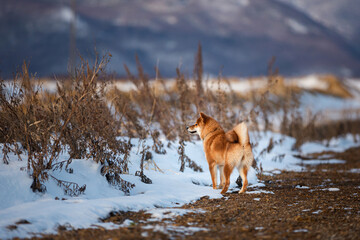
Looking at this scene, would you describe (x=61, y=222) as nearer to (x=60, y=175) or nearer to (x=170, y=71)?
(x=60, y=175)

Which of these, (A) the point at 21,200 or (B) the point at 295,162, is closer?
(A) the point at 21,200

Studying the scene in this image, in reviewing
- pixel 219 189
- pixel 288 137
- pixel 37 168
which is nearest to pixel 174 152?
pixel 219 189

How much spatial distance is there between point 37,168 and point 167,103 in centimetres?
715

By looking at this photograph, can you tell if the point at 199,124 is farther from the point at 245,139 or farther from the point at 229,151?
the point at 245,139

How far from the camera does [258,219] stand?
4.67 metres

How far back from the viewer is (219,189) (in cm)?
682

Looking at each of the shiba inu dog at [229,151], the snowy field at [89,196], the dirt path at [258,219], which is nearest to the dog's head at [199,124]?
the shiba inu dog at [229,151]

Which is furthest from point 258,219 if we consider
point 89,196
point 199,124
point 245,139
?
point 199,124

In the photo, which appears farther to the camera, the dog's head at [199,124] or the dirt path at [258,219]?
the dog's head at [199,124]

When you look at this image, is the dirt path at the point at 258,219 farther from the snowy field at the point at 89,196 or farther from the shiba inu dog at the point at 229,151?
the shiba inu dog at the point at 229,151

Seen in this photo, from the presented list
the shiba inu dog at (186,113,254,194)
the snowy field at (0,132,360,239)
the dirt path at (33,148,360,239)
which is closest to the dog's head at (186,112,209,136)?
the shiba inu dog at (186,113,254,194)

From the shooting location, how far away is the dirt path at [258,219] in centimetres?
386

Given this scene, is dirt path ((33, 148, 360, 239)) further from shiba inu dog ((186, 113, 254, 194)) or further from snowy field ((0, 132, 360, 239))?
shiba inu dog ((186, 113, 254, 194))

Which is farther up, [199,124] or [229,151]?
[199,124]
